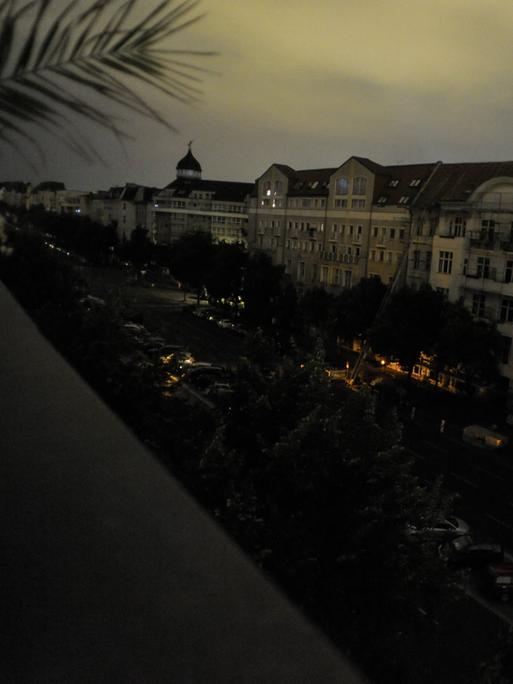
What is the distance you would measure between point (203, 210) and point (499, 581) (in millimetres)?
35313

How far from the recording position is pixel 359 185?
2358cm

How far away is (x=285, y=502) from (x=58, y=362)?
5.09 m

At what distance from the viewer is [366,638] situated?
488cm

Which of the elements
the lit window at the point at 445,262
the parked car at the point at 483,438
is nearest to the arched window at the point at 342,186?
the lit window at the point at 445,262

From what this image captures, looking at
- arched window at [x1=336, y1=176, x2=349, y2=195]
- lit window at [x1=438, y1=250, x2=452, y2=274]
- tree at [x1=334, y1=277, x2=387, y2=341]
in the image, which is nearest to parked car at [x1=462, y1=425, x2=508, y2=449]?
tree at [x1=334, y1=277, x2=387, y2=341]

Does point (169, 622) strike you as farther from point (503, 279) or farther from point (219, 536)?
point (503, 279)

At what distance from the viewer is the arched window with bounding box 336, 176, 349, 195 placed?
24.2 m

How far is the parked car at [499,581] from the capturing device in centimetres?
761

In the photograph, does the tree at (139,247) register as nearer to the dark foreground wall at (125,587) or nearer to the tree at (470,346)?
the tree at (470,346)

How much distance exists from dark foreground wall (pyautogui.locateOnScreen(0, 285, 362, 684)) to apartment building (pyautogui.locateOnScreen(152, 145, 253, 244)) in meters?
36.9

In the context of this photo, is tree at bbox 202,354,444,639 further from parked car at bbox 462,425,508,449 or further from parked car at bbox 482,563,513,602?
parked car at bbox 462,425,508,449

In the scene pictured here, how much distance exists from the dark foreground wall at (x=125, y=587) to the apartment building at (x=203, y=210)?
121 ft

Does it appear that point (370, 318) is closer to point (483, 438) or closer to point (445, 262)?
point (445, 262)

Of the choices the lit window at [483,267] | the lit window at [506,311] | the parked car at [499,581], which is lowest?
the parked car at [499,581]
